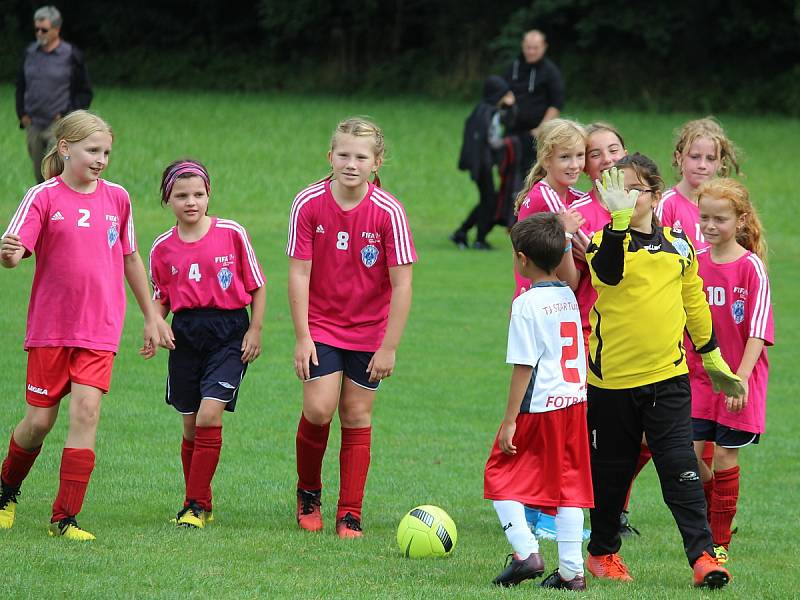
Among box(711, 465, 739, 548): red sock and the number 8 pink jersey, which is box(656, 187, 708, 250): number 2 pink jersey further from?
the number 8 pink jersey

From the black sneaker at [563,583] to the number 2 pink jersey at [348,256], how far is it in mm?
1592

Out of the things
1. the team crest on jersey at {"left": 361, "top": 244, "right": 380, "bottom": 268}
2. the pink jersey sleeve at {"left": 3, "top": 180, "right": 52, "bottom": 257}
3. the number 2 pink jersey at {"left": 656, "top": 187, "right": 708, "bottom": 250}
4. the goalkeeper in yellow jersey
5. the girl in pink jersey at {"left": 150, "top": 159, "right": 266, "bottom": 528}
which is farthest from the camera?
the number 2 pink jersey at {"left": 656, "top": 187, "right": 708, "bottom": 250}

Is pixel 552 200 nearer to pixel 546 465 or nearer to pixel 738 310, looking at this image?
pixel 738 310

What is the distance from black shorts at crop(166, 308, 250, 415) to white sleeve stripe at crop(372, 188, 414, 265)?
905 mm

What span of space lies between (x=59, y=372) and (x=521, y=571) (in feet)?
7.57

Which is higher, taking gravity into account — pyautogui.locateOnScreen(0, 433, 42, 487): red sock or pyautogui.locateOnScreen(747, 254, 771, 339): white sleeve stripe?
pyautogui.locateOnScreen(747, 254, 771, 339): white sleeve stripe

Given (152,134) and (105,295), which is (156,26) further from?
(105,295)

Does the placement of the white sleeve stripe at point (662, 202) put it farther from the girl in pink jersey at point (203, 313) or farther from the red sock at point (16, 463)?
the red sock at point (16, 463)

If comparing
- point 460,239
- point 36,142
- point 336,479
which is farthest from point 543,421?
point 36,142

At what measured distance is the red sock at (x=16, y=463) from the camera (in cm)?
616

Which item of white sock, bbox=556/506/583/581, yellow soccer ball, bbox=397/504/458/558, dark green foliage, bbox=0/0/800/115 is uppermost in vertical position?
dark green foliage, bbox=0/0/800/115

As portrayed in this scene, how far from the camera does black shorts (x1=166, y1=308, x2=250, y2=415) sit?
6.41 meters

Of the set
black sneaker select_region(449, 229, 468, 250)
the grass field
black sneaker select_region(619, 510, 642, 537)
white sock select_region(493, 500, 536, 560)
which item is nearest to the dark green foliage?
black sneaker select_region(449, 229, 468, 250)

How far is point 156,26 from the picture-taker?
48.3 meters
